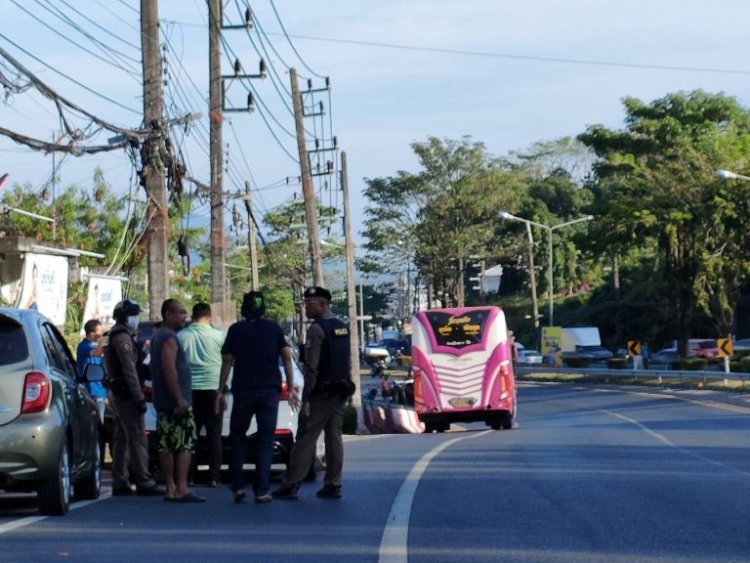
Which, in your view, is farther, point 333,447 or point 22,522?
point 333,447

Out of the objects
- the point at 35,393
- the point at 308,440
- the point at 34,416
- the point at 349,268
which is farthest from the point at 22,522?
the point at 349,268

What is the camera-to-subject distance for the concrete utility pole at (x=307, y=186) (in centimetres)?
4147

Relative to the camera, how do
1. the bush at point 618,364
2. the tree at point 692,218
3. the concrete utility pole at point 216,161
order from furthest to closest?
the bush at point 618,364 → the tree at point 692,218 → the concrete utility pole at point 216,161

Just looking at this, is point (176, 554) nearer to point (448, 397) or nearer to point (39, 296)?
point (39, 296)

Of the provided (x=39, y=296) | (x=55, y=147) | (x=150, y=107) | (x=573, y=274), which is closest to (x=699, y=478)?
(x=55, y=147)

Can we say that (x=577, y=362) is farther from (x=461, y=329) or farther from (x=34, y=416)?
(x=34, y=416)

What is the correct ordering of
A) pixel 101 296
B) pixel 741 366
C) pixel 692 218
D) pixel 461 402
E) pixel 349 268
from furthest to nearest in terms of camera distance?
pixel 692 218 < pixel 741 366 < pixel 349 268 < pixel 461 402 < pixel 101 296

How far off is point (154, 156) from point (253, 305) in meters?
11.2

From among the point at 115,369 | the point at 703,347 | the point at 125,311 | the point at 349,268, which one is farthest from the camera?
the point at 703,347

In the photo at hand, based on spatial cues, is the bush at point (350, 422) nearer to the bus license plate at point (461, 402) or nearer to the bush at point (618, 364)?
the bus license plate at point (461, 402)

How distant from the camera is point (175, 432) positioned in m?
12.8

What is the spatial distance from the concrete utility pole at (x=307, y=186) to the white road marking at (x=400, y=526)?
84.6ft

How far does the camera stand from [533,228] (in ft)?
290

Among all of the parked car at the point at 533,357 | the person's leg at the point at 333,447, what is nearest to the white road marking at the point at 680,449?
the person's leg at the point at 333,447
